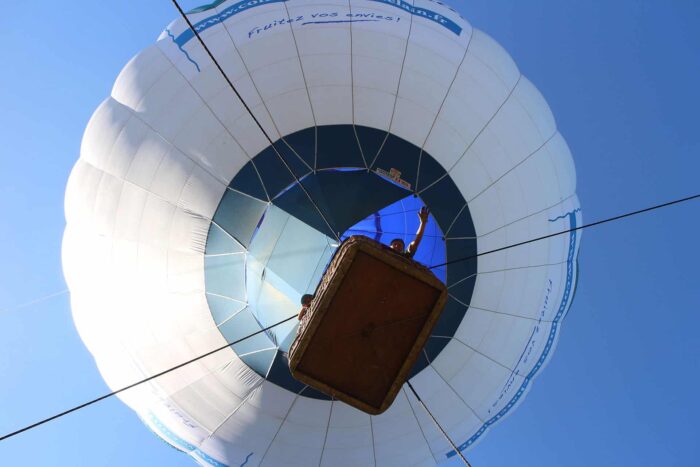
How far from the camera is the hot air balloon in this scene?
16.0 feet

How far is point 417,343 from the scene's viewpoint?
360 centimetres

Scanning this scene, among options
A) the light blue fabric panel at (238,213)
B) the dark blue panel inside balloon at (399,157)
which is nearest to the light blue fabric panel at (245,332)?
the light blue fabric panel at (238,213)

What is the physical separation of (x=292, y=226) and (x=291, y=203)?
210mm

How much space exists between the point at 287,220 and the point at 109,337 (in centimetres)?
216

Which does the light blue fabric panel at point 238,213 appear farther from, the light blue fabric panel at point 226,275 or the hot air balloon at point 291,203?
the light blue fabric panel at point 226,275

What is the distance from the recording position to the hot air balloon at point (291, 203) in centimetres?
488

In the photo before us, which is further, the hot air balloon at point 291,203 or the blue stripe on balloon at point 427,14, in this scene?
the blue stripe on balloon at point 427,14

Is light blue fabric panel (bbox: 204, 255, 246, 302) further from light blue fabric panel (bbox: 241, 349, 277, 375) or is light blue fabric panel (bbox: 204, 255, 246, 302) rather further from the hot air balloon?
light blue fabric panel (bbox: 241, 349, 277, 375)

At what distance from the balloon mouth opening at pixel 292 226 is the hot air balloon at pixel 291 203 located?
0.02 m

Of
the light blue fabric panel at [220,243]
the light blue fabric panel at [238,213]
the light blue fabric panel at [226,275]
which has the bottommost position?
the light blue fabric panel at [226,275]

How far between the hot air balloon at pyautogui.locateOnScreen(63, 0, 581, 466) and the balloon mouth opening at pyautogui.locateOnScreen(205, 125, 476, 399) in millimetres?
18

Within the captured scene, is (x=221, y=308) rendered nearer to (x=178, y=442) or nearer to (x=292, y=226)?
(x=292, y=226)

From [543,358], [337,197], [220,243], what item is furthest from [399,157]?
[543,358]

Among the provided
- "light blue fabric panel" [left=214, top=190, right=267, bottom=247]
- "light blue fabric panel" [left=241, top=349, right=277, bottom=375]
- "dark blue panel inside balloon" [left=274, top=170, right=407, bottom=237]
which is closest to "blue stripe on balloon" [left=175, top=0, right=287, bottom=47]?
"light blue fabric panel" [left=214, top=190, right=267, bottom=247]
